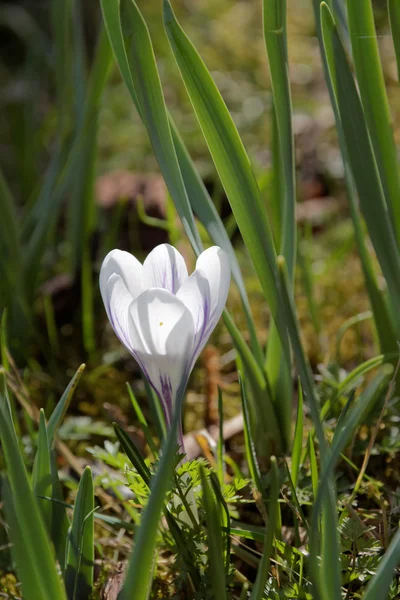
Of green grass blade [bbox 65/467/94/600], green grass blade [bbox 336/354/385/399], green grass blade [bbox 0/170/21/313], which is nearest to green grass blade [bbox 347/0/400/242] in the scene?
green grass blade [bbox 336/354/385/399]

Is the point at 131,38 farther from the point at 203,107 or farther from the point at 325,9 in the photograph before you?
the point at 325,9

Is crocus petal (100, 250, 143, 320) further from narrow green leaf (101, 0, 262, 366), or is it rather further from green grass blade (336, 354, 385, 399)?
green grass blade (336, 354, 385, 399)

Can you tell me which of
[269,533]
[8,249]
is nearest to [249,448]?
[269,533]

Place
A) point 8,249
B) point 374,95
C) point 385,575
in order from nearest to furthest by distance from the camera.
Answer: point 385,575
point 374,95
point 8,249

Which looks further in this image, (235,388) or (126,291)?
(235,388)

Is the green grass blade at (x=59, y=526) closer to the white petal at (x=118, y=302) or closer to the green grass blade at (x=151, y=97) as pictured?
the white petal at (x=118, y=302)

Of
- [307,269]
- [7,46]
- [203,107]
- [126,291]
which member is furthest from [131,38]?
[7,46]

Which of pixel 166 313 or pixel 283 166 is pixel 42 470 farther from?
pixel 283 166
